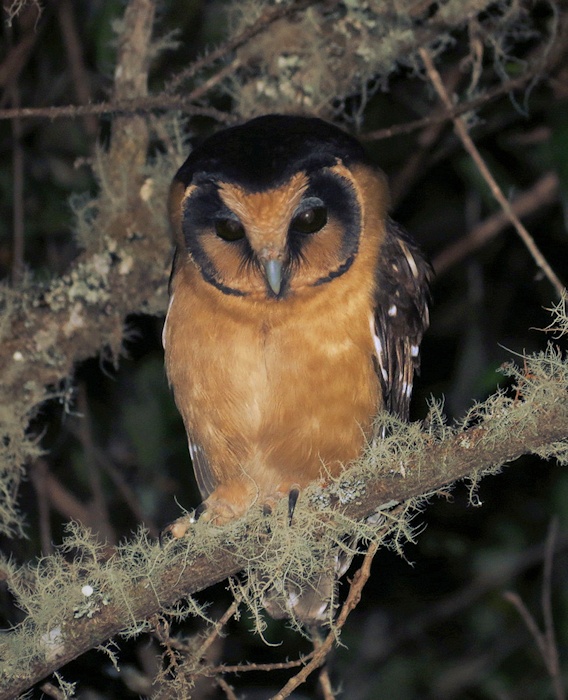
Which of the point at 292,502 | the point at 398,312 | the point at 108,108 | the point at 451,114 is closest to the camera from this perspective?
the point at 292,502

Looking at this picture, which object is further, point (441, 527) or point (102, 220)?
point (441, 527)

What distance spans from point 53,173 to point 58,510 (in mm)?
1439

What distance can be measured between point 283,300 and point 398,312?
1.18 feet

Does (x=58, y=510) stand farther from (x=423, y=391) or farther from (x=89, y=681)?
(x=423, y=391)

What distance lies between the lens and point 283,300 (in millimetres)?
2430

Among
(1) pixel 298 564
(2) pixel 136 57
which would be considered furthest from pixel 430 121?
(1) pixel 298 564

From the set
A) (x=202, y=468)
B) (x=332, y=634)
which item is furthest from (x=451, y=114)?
(x=332, y=634)

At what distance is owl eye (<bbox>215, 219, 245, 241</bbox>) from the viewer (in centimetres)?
237

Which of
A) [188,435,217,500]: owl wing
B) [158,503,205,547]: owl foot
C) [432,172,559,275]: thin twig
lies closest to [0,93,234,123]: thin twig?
[188,435,217,500]: owl wing

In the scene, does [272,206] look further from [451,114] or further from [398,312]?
[451,114]

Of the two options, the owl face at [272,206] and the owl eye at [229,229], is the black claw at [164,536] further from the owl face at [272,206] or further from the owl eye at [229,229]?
the owl eye at [229,229]

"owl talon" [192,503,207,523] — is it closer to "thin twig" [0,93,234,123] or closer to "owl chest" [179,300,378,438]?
"owl chest" [179,300,378,438]

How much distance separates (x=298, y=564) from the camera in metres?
2.16

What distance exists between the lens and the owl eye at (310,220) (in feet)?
7.79
